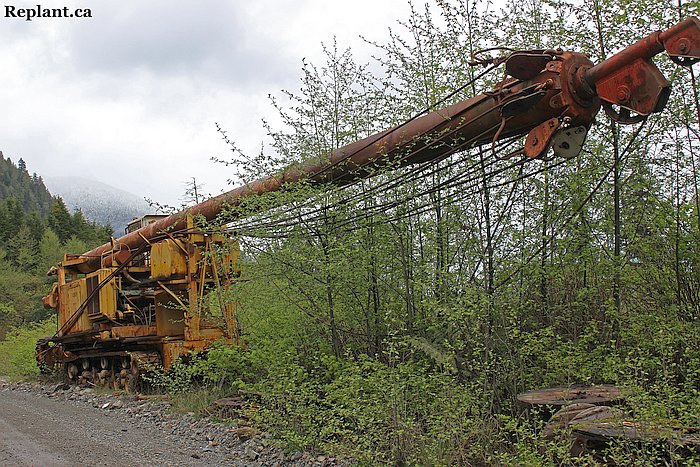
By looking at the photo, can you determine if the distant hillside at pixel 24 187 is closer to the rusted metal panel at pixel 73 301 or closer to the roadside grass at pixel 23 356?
the roadside grass at pixel 23 356

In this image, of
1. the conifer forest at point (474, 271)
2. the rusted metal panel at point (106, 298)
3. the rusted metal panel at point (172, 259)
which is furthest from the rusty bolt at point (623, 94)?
the rusted metal panel at point (106, 298)

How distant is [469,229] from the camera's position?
8.68 metres

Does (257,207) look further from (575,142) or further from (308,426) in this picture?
(575,142)

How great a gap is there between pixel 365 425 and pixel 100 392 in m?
8.31

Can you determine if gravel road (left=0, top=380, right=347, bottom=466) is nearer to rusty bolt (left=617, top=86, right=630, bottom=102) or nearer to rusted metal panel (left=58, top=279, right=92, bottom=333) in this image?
rusted metal panel (left=58, top=279, right=92, bottom=333)

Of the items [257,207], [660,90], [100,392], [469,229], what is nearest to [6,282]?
[100,392]

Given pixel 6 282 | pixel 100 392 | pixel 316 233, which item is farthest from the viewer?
pixel 6 282

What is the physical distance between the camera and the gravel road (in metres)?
7.63

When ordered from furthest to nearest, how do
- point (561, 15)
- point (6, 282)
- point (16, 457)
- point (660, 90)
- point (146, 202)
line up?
point (6, 282) → point (146, 202) → point (561, 15) → point (16, 457) → point (660, 90)

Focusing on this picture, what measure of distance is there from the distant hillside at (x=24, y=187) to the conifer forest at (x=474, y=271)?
120 m

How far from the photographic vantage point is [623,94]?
601 cm

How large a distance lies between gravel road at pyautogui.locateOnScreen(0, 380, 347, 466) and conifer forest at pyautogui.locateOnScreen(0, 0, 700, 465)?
48cm

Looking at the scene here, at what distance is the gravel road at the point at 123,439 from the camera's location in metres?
7.63

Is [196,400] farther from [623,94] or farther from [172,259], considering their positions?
[623,94]
